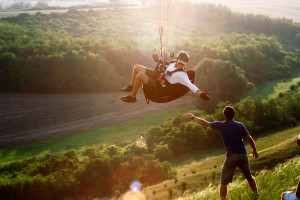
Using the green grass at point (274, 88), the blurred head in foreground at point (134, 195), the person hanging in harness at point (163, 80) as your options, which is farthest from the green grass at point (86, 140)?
the person hanging in harness at point (163, 80)

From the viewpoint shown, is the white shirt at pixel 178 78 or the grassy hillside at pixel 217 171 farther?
the white shirt at pixel 178 78

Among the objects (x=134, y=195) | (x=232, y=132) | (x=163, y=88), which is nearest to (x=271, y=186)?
(x=232, y=132)

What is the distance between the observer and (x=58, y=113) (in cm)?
9731

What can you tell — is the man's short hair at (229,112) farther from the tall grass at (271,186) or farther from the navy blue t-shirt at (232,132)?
the tall grass at (271,186)

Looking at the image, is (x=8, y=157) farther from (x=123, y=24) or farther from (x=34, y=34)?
(x=123, y=24)

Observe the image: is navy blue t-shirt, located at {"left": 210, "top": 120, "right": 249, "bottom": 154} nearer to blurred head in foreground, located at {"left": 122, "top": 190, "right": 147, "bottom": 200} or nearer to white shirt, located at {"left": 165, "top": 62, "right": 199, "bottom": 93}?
white shirt, located at {"left": 165, "top": 62, "right": 199, "bottom": 93}

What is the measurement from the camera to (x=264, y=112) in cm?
7956

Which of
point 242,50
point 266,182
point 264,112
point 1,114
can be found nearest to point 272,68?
point 242,50

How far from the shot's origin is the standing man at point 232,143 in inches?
479

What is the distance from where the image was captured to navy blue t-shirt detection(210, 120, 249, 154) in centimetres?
1221

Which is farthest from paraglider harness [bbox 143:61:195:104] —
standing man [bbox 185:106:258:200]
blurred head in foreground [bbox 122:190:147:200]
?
blurred head in foreground [bbox 122:190:147:200]

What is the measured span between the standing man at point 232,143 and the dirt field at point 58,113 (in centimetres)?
7546

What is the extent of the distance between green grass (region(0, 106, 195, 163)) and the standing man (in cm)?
6682

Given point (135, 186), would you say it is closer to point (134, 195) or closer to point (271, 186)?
point (134, 195)
